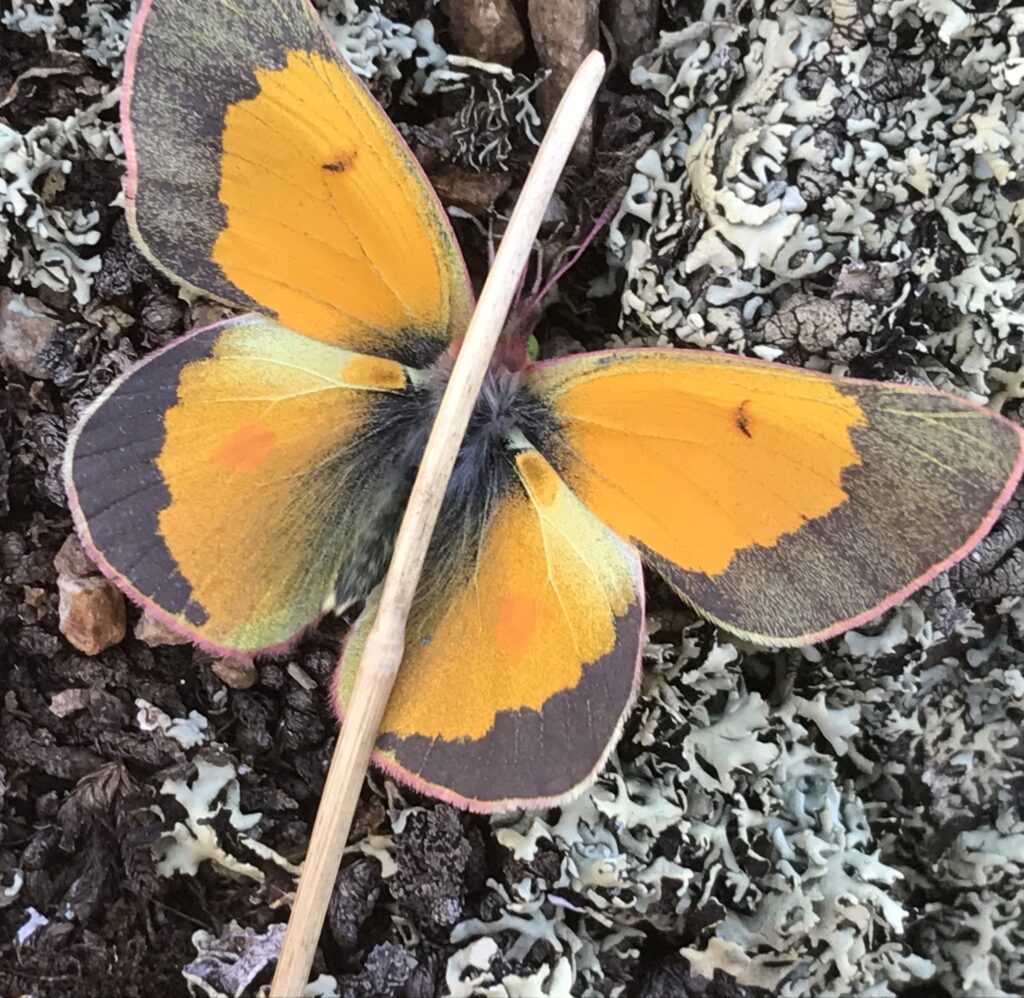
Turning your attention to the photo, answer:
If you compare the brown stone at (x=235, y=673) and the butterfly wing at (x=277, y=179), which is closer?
the butterfly wing at (x=277, y=179)

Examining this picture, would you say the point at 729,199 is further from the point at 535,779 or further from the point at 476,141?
the point at 535,779

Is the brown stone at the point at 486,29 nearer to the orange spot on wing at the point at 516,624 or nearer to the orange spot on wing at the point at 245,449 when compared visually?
the orange spot on wing at the point at 245,449

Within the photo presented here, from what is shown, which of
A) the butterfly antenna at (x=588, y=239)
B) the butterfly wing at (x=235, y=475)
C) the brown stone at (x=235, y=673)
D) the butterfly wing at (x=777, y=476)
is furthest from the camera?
the brown stone at (x=235, y=673)

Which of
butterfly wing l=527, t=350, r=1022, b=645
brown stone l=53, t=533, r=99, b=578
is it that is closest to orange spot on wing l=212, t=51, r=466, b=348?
butterfly wing l=527, t=350, r=1022, b=645

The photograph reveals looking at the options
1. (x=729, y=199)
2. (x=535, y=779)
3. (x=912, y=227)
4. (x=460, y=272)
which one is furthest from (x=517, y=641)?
(x=912, y=227)

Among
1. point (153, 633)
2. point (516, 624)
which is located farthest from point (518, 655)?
point (153, 633)

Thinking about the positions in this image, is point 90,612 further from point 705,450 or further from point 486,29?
point 486,29

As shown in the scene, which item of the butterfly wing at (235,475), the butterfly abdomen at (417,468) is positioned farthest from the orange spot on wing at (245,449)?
the butterfly abdomen at (417,468)
